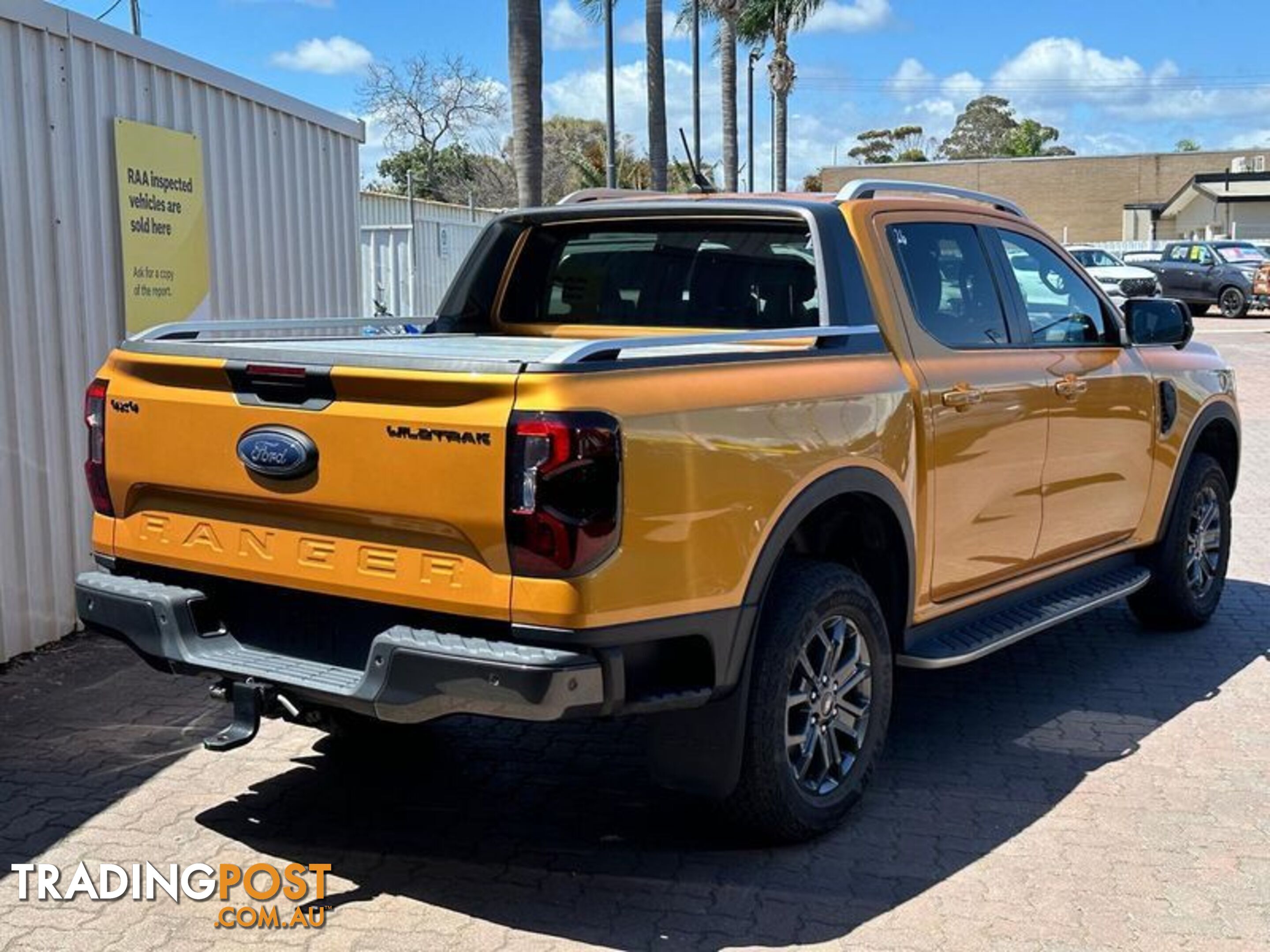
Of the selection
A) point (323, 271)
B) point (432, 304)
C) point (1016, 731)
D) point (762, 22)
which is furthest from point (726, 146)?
point (1016, 731)

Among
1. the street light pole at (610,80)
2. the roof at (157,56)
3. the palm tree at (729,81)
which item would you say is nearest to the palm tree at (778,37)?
the palm tree at (729,81)

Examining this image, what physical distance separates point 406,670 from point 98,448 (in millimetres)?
1420

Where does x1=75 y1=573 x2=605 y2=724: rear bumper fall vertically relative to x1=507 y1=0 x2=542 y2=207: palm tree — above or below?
below

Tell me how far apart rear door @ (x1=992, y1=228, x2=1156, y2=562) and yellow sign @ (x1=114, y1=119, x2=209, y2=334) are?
13.8ft

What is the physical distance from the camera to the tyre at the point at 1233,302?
108ft

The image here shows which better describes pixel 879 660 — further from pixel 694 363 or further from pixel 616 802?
pixel 694 363

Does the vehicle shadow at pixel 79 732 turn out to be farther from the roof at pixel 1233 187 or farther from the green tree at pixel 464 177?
the roof at pixel 1233 187

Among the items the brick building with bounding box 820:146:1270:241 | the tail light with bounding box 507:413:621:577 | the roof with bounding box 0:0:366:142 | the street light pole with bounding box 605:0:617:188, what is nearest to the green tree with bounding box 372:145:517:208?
the street light pole with bounding box 605:0:617:188

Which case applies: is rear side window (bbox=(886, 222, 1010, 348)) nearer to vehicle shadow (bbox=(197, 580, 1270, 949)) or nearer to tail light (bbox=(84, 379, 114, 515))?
vehicle shadow (bbox=(197, 580, 1270, 949))

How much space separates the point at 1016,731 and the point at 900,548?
131 cm

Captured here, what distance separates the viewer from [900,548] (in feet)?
15.3

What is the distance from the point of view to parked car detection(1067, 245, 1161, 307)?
102ft

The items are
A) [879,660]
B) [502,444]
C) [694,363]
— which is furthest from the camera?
[879,660]
